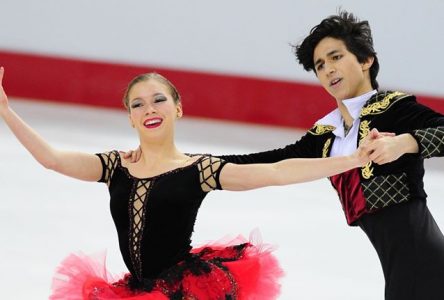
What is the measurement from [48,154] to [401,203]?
1.04 meters

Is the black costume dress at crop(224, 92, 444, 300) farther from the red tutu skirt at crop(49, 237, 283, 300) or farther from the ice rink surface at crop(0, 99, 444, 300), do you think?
the ice rink surface at crop(0, 99, 444, 300)

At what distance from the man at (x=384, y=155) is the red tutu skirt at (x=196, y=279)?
307 mm

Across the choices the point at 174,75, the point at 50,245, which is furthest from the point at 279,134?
the point at 50,245

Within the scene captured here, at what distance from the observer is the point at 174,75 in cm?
767

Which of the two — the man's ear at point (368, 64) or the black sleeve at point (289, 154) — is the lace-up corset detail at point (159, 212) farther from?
the man's ear at point (368, 64)

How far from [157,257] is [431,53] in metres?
4.73

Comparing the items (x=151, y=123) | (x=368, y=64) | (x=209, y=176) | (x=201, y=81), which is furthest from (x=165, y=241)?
(x=201, y=81)

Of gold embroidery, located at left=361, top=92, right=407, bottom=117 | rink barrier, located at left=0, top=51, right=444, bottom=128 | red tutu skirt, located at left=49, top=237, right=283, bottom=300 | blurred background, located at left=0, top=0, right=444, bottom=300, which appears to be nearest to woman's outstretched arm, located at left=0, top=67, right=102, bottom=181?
red tutu skirt, located at left=49, top=237, right=283, bottom=300

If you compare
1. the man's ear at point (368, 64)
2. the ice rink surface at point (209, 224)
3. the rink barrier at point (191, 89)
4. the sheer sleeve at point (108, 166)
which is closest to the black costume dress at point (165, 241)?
the sheer sleeve at point (108, 166)

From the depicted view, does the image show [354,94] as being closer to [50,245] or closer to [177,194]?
[177,194]

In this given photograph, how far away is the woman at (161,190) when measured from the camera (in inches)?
104

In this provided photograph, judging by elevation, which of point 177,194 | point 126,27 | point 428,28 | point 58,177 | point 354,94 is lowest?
point 177,194

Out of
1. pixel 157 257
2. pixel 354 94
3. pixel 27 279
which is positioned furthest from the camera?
pixel 27 279

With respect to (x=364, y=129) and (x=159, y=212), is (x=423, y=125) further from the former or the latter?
Answer: (x=159, y=212)
